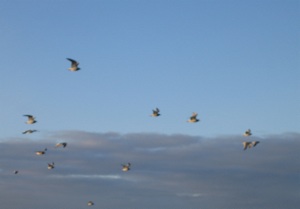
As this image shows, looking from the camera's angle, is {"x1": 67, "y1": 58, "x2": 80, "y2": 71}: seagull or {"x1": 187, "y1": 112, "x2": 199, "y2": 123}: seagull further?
{"x1": 187, "y1": 112, "x2": 199, "y2": 123}: seagull

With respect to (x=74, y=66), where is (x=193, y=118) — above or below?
below

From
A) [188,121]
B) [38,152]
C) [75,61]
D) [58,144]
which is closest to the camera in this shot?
[75,61]

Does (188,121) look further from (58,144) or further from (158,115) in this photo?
(58,144)

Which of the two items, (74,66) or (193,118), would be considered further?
(193,118)

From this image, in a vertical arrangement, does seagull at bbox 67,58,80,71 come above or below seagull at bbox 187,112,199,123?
above

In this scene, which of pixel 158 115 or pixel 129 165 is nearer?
pixel 158 115

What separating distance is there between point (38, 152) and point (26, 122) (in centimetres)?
2168

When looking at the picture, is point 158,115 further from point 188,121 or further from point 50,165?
point 50,165

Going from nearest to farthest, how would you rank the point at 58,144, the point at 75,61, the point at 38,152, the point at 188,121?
the point at 75,61 < the point at 188,121 < the point at 58,144 < the point at 38,152

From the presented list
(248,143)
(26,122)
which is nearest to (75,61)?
(26,122)

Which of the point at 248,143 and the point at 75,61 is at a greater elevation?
the point at 75,61

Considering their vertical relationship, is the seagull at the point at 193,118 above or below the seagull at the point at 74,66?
below

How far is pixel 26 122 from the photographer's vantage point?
417 feet

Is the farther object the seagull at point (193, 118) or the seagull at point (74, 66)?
the seagull at point (193, 118)
